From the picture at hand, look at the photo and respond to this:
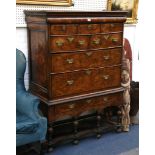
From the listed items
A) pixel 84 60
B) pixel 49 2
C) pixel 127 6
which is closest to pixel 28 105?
pixel 84 60

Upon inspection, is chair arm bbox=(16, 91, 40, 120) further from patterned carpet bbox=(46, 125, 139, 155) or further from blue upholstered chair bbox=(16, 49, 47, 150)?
patterned carpet bbox=(46, 125, 139, 155)

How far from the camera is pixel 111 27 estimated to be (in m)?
3.73

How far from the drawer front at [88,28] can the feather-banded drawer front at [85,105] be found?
0.89 meters

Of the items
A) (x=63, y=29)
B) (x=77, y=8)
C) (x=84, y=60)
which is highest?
(x=77, y=8)

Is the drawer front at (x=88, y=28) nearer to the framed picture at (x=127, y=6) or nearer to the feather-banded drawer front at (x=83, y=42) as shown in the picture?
the feather-banded drawer front at (x=83, y=42)

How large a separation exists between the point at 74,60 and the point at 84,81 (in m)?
0.33

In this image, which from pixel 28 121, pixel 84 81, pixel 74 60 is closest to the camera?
pixel 28 121

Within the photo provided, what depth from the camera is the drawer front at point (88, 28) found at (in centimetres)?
344

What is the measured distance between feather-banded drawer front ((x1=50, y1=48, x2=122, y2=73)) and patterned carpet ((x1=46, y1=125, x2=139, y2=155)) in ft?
3.50

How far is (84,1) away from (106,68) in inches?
44.9

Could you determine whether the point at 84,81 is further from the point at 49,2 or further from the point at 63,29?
the point at 49,2

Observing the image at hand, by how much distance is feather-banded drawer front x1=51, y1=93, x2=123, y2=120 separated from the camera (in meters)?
3.46

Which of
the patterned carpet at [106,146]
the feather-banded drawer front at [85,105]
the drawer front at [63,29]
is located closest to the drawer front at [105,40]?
the drawer front at [63,29]
